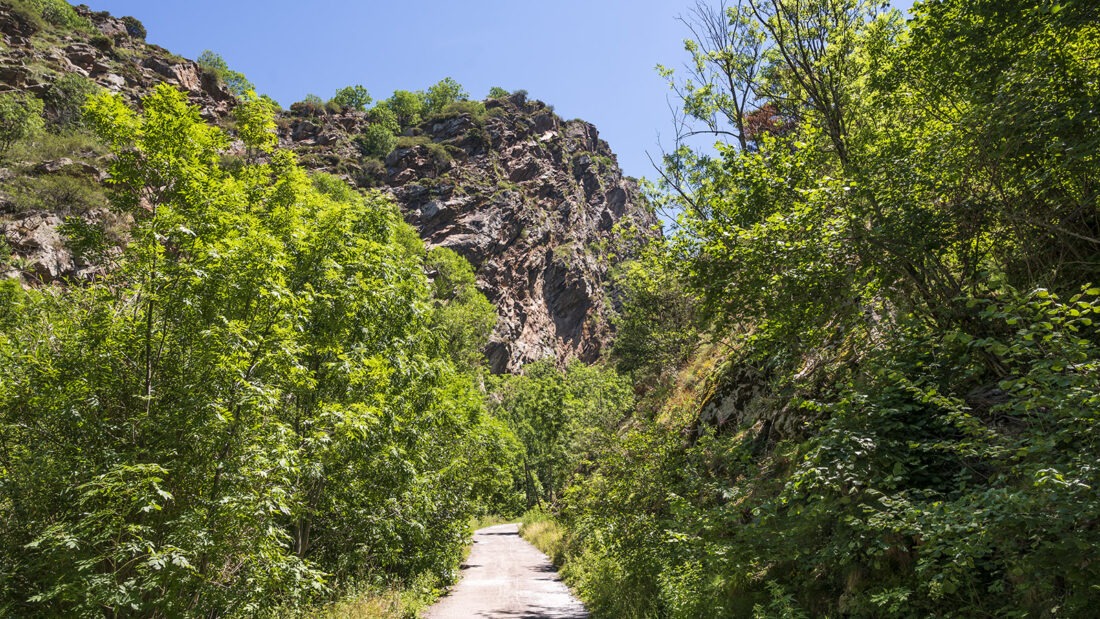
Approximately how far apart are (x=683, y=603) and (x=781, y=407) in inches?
155

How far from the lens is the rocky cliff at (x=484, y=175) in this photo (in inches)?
2591

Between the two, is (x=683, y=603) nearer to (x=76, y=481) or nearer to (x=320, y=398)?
(x=320, y=398)

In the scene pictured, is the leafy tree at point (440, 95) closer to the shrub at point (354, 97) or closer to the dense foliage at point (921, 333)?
the shrub at point (354, 97)

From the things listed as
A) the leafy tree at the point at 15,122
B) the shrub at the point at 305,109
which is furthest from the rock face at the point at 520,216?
Answer: the leafy tree at the point at 15,122

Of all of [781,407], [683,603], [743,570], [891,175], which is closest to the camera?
[891,175]

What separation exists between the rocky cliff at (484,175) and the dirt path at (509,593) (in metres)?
51.0

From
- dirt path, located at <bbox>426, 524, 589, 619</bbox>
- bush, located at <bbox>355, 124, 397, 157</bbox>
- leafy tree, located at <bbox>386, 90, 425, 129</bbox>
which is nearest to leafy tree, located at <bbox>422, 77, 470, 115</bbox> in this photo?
leafy tree, located at <bbox>386, 90, 425, 129</bbox>

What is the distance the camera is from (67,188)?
4091cm

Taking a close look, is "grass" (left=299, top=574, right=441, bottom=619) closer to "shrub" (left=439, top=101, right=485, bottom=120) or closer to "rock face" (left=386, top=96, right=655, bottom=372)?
"rock face" (left=386, top=96, right=655, bottom=372)

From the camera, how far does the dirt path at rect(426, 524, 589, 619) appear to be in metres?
12.9

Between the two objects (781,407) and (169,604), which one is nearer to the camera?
(169,604)

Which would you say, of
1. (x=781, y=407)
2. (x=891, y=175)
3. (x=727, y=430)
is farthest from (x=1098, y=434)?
(x=727, y=430)

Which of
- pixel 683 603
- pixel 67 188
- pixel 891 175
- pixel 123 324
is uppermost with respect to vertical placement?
pixel 67 188

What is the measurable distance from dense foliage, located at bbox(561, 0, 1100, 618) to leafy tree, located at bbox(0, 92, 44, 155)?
60.9 meters
